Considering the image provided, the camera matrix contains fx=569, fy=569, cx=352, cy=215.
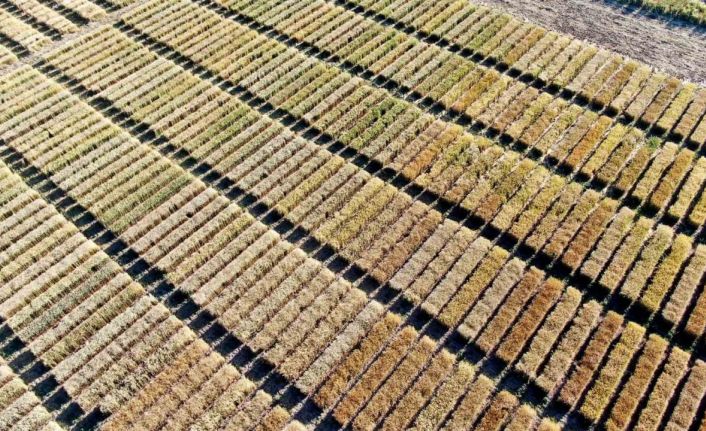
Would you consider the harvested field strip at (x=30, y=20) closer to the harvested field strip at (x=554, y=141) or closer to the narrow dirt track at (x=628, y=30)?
the harvested field strip at (x=554, y=141)

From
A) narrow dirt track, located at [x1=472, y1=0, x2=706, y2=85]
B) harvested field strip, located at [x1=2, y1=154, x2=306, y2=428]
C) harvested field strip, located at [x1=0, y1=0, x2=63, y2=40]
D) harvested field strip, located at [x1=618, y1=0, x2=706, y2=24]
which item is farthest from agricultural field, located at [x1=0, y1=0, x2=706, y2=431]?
harvested field strip, located at [x1=0, y1=0, x2=63, y2=40]

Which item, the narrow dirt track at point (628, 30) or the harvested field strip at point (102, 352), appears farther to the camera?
the narrow dirt track at point (628, 30)

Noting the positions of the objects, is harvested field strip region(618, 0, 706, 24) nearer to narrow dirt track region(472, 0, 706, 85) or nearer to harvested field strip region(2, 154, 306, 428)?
narrow dirt track region(472, 0, 706, 85)

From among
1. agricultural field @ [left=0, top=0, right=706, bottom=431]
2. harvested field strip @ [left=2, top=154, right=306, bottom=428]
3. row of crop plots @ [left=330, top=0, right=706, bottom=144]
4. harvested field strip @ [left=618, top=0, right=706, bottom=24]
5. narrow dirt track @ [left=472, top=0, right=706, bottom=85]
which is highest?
harvested field strip @ [left=618, top=0, right=706, bottom=24]

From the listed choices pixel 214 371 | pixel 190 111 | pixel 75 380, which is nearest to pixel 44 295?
pixel 75 380

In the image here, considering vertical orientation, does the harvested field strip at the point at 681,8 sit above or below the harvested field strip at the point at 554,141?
above

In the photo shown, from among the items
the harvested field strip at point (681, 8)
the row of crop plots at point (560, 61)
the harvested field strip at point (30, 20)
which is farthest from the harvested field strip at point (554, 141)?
the harvested field strip at point (30, 20)

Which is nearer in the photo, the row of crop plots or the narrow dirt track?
the row of crop plots
